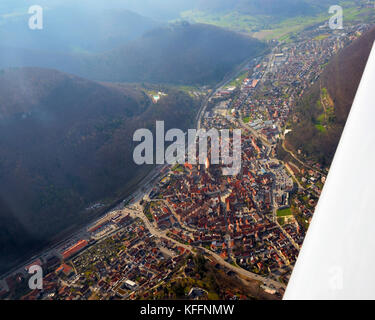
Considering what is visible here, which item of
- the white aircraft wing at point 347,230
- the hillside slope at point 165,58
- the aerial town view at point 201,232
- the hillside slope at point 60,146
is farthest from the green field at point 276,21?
the white aircraft wing at point 347,230

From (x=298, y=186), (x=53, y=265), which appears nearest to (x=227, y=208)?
(x=298, y=186)

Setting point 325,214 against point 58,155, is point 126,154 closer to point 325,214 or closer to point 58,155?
point 58,155

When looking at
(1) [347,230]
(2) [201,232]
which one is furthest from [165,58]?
(1) [347,230]

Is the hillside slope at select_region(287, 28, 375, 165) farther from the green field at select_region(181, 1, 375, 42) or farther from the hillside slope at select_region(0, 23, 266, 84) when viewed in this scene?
the green field at select_region(181, 1, 375, 42)

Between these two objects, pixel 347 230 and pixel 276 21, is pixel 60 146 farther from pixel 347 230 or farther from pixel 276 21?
pixel 276 21

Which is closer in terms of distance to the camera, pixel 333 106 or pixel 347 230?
pixel 347 230

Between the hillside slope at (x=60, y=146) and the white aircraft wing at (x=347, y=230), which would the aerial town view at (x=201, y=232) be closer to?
the hillside slope at (x=60, y=146)
